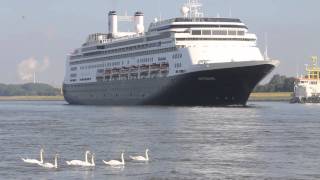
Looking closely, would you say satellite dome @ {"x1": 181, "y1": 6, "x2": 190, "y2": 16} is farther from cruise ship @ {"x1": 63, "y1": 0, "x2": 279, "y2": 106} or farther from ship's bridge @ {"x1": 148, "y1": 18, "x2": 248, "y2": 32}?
ship's bridge @ {"x1": 148, "y1": 18, "x2": 248, "y2": 32}

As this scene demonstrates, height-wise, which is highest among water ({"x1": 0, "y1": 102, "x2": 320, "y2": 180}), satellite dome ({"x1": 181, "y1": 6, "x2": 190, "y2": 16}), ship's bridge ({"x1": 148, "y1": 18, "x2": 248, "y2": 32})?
satellite dome ({"x1": 181, "y1": 6, "x2": 190, "y2": 16})

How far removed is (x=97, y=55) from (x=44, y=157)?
4735 inches

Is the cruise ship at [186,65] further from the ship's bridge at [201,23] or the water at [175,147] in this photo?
the water at [175,147]

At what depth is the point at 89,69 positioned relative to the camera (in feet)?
583

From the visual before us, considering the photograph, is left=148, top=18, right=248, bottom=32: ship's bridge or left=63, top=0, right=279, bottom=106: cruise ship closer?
left=63, top=0, right=279, bottom=106: cruise ship

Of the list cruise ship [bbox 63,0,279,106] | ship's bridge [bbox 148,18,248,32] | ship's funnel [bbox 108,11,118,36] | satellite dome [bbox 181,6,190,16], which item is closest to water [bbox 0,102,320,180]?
cruise ship [bbox 63,0,279,106]

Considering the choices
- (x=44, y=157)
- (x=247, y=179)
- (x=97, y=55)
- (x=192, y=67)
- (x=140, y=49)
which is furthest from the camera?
(x=97, y=55)

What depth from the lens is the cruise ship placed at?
427 ft

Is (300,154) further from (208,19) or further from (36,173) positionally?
(208,19)

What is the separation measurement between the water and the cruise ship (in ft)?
107

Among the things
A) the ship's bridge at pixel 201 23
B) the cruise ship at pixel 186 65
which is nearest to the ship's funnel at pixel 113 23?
the cruise ship at pixel 186 65

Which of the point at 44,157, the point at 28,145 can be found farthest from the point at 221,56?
the point at 44,157

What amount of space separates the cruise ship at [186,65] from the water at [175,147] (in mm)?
32651

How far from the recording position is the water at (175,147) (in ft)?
156
